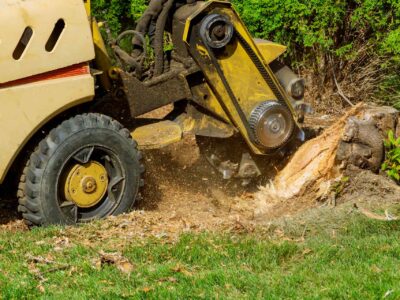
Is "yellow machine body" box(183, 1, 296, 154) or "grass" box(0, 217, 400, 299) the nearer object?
"grass" box(0, 217, 400, 299)

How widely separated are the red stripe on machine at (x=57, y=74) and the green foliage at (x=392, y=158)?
116 inches

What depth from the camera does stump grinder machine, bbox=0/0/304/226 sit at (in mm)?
6723

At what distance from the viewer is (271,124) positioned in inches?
317

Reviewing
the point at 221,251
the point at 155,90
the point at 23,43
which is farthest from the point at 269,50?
the point at 221,251

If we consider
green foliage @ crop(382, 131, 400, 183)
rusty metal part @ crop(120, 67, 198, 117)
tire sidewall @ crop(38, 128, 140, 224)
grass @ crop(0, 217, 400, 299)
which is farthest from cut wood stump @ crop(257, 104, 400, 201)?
tire sidewall @ crop(38, 128, 140, 224)

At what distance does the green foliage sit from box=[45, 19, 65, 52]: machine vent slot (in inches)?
128

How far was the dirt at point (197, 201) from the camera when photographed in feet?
23.1

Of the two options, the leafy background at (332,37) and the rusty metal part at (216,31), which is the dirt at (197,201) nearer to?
the rusty metal part at (216,31)

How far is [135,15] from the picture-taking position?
35.2ft

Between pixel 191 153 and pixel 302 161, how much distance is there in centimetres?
133

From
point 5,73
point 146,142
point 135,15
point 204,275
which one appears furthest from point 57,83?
point 135,15

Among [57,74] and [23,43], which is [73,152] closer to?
[57,74]

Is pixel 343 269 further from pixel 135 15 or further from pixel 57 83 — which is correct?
pixel 135 15

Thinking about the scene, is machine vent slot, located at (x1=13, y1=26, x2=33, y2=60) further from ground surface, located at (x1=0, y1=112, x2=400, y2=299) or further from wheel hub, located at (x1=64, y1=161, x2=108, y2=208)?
ground surface, located at (x1=0, y1=112, x2=400, y2=299)
